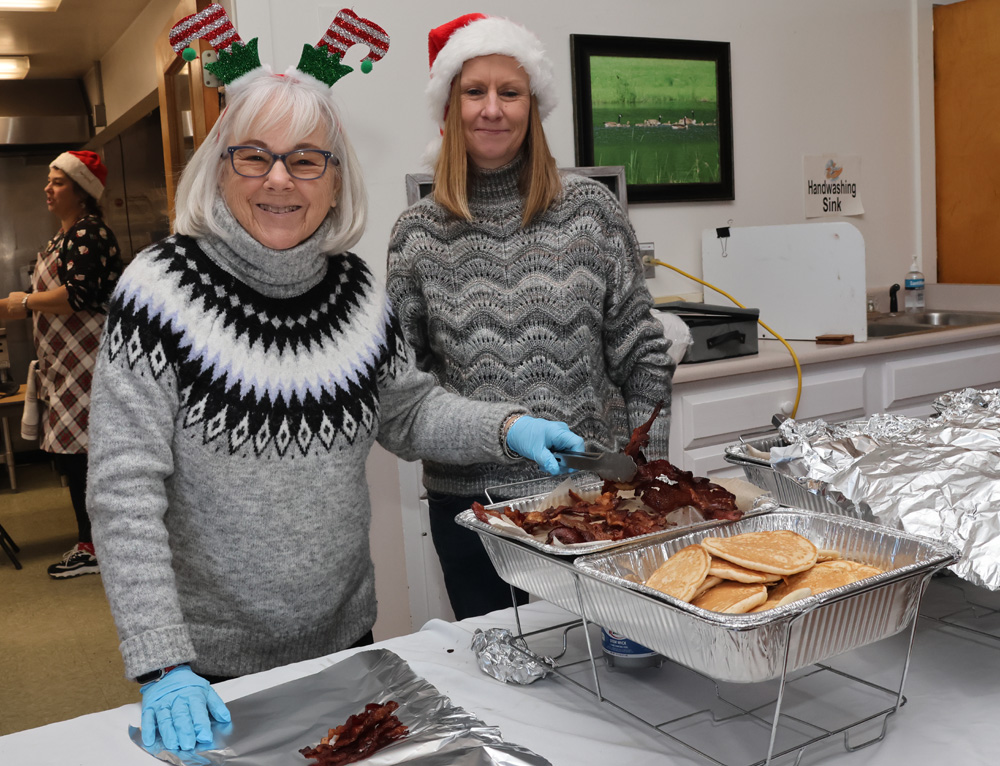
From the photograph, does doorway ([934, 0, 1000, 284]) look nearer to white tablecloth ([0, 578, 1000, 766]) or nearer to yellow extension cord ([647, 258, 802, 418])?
yellow extension cord ([647, 258, 802, 418])

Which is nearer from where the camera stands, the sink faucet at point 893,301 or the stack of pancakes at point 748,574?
the stack of pancakes at point 748,574

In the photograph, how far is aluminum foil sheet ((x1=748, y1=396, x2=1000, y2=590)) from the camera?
3.27 ft

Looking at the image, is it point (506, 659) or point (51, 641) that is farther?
point (51, 641)

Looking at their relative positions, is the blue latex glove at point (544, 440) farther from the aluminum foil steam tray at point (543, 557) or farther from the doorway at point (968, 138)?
the doorway at point (968, 138)

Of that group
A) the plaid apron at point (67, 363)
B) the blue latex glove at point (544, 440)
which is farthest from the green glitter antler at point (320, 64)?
the plaid apron at point (67, 363)

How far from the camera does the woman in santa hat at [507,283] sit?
1523 millimetres

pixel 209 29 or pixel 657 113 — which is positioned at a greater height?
pixel 657 113

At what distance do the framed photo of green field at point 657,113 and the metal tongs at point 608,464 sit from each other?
6.27 feet

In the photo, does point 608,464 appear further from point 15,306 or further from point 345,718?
point 15,306

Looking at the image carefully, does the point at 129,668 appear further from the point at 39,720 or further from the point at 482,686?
the point at 39,720

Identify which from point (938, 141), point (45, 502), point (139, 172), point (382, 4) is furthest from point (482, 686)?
point (139, 172)

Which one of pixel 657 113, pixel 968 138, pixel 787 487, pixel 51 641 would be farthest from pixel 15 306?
pixel 968 138

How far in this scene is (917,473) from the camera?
112cm

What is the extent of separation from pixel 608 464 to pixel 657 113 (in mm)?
2186
